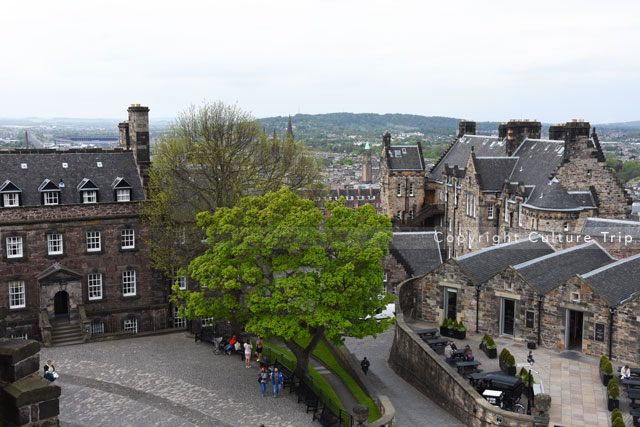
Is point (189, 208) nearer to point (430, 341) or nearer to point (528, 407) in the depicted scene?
point (430, 341)

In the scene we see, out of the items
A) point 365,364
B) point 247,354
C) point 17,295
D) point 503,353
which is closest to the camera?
point 503,353

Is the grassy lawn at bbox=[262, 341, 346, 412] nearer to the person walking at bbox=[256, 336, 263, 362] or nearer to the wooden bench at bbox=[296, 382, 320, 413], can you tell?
the wooden bench at bbox=[296, 382, 320, 413]

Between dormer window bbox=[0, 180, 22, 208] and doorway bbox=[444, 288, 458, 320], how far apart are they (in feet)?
90.7

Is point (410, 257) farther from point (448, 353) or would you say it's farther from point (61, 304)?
point (61, 304)

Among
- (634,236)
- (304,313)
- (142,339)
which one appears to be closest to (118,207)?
(142,339)

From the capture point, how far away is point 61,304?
4491 centimetres

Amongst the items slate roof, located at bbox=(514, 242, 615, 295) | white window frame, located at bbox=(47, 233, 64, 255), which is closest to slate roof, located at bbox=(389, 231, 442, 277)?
slate roof, located at bbox=(514, 242, 615, 295)

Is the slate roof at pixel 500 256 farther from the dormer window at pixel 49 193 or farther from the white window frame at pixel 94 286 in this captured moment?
the dormer window at pixel 49 193

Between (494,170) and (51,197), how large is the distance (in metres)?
35.5

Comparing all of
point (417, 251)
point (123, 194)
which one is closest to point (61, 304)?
point (123, 194)

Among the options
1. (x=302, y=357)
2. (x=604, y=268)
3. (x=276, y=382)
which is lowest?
(x=276, y=382)

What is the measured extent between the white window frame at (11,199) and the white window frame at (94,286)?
6.60 meters

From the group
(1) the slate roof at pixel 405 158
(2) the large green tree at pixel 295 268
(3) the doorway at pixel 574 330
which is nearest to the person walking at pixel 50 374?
(2) the large green tree at pixel 295 268

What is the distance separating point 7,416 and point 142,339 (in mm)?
33236
